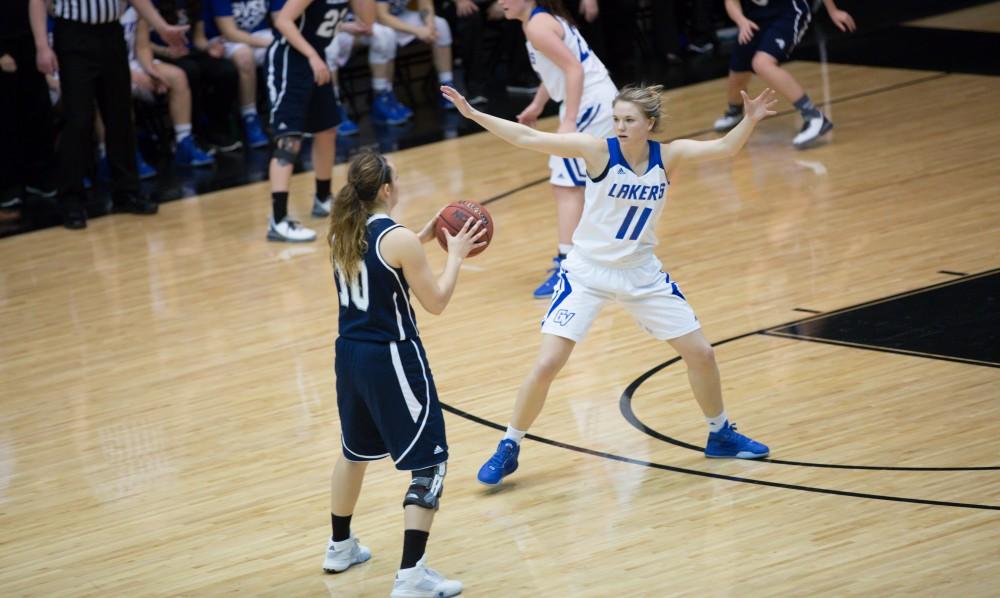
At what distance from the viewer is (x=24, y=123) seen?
1202 cm

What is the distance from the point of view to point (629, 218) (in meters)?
5.67

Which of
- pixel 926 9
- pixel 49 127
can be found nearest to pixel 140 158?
pixel 49 127

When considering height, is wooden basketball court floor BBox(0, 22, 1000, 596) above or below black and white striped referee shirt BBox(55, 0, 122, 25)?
below

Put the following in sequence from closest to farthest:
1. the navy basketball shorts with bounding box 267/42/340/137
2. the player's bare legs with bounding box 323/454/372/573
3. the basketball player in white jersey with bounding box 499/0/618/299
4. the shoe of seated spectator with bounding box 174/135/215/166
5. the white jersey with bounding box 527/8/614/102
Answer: the player's bare legs with bounding box 323/454/372/573 → the basketball player in white jersey with bounding box 499/0/618/299 → the white jersey with bounding box 527/8/614/102 → the navy basketball shorts with bounding box 267/42/340/137 → the shoe of seated spectator with bounding box 174/135/215/166

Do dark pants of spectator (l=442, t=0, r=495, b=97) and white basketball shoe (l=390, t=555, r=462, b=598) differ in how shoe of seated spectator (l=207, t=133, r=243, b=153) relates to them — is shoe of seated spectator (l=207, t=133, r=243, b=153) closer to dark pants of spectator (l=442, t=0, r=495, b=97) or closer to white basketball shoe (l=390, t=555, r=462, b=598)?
dark pants of spectator (l=442, t=0, r=495, b=97)

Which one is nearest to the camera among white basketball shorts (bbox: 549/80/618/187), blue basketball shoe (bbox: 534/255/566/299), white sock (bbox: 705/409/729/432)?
white sock (bbox: 705/409/729/432)

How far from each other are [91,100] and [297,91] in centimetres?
183

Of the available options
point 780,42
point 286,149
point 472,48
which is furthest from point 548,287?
point 472,48

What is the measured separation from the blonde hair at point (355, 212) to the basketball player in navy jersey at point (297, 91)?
15.9 feet

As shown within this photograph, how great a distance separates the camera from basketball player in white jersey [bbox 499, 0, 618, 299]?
301 inches

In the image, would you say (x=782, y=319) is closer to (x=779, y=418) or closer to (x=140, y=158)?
(x=779, y=418)

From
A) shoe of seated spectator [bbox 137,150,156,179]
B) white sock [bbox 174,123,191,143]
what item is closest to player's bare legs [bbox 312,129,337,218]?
white sock [bbox 174,123,191,143]

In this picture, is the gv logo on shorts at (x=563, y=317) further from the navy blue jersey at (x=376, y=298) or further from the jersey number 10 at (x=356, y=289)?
the jersey number 10 at (x=356, y=289)

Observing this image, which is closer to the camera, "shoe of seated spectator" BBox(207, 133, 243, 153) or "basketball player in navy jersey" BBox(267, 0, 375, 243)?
"basketball player in navy jersey" BBox(267, 0, 375, 243)
